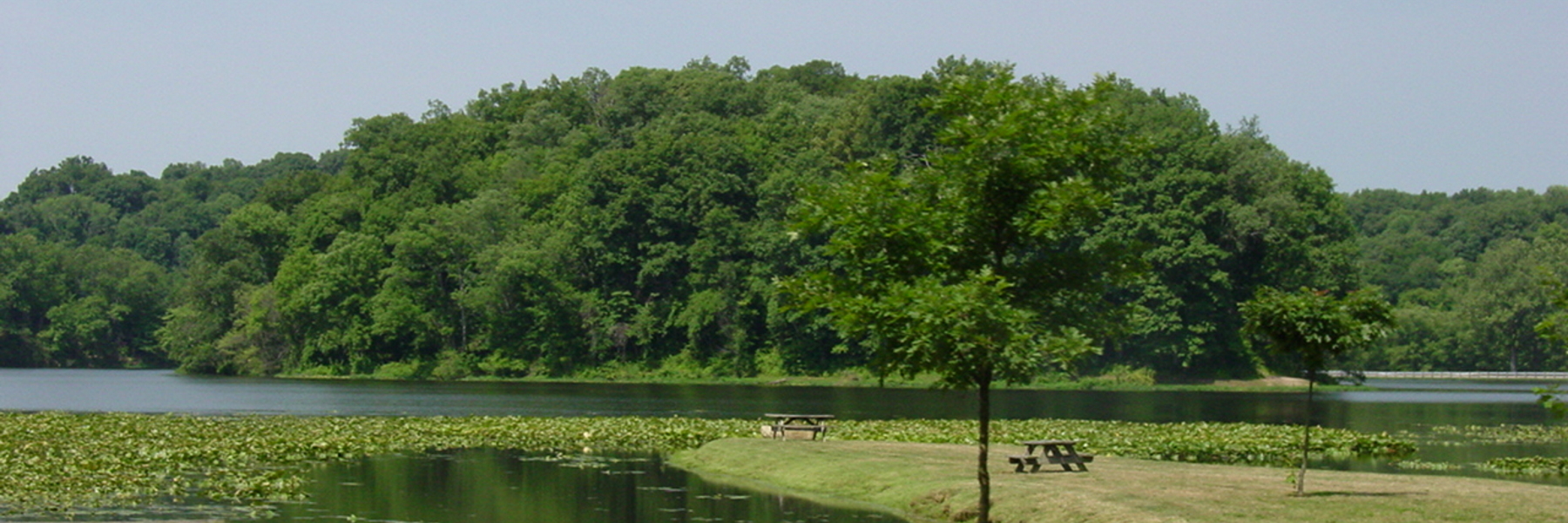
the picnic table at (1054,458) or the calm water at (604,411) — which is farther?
the picnic table at (1054,458)

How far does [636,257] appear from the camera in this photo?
112 m

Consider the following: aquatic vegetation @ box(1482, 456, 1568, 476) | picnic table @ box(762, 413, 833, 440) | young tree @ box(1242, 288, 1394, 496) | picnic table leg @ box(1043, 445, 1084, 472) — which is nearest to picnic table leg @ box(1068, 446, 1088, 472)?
picnic table leg @ box(1043, 445, 1084, 472)

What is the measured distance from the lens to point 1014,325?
68.0ft

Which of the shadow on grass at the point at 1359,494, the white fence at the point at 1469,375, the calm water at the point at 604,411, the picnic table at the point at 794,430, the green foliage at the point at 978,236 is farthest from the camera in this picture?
the white fence at the point at 1469,375

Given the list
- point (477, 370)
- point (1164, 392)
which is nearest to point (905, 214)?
point (1164, 392)

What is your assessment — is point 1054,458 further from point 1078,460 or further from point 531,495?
point 531,495

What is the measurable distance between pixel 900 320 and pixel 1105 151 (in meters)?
4.09

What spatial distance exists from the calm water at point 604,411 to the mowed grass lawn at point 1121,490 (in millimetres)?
1672

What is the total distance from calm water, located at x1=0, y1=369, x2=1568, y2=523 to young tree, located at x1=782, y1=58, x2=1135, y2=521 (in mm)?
2348

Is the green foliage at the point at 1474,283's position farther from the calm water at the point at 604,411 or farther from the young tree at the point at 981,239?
the young tree at the point at 981,239

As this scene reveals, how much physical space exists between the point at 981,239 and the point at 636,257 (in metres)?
90.8

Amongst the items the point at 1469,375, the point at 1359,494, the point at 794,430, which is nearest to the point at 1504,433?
the point at 794,430

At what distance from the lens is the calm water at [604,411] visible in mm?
27812

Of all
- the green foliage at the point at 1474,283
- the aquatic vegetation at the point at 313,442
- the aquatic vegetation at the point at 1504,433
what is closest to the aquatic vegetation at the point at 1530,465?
the aquatic vegetation at the point at 313,442
